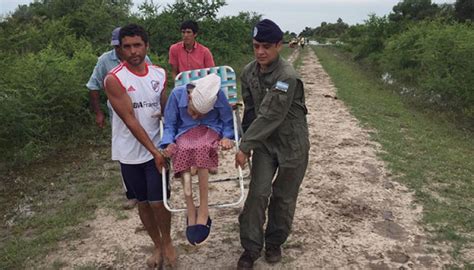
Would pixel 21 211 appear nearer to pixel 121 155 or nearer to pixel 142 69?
pixel 121 155

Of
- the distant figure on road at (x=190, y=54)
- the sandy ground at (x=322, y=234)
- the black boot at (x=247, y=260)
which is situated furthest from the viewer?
the distant figure on road at (x=190, y=54)

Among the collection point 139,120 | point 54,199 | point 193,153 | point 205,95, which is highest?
point 205,95

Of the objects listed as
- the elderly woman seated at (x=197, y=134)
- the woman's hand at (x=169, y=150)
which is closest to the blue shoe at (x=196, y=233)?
the elderly woman seated at (x=197, y=134)

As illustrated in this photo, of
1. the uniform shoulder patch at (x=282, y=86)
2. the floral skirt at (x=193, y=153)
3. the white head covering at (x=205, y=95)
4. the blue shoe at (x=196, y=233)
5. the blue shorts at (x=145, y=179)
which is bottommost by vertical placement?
the blue shoe at (x=196, y=233)

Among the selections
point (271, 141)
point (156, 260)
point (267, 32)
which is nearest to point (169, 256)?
point (156, 260)

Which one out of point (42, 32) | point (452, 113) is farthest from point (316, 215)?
point (42, 32)

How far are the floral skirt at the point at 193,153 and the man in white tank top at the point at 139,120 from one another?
13 cm

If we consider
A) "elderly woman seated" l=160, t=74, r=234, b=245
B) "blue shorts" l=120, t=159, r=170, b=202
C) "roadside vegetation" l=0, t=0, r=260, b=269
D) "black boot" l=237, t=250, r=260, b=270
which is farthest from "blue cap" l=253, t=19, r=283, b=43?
"roadside vegetation" l=0, t=0, r=260, b=269

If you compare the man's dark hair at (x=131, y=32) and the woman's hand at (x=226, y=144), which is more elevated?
the man's dark hair at (x=131, y=32)

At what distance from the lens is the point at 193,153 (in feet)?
9.78

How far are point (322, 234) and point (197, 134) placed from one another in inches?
62.8

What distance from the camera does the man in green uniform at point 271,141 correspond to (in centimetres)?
290

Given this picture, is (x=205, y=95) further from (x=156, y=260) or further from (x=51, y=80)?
(x=51, y=80)

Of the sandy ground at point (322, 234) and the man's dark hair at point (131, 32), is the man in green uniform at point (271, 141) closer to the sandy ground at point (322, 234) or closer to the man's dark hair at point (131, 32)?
the sandy ground at point (322, 234)
